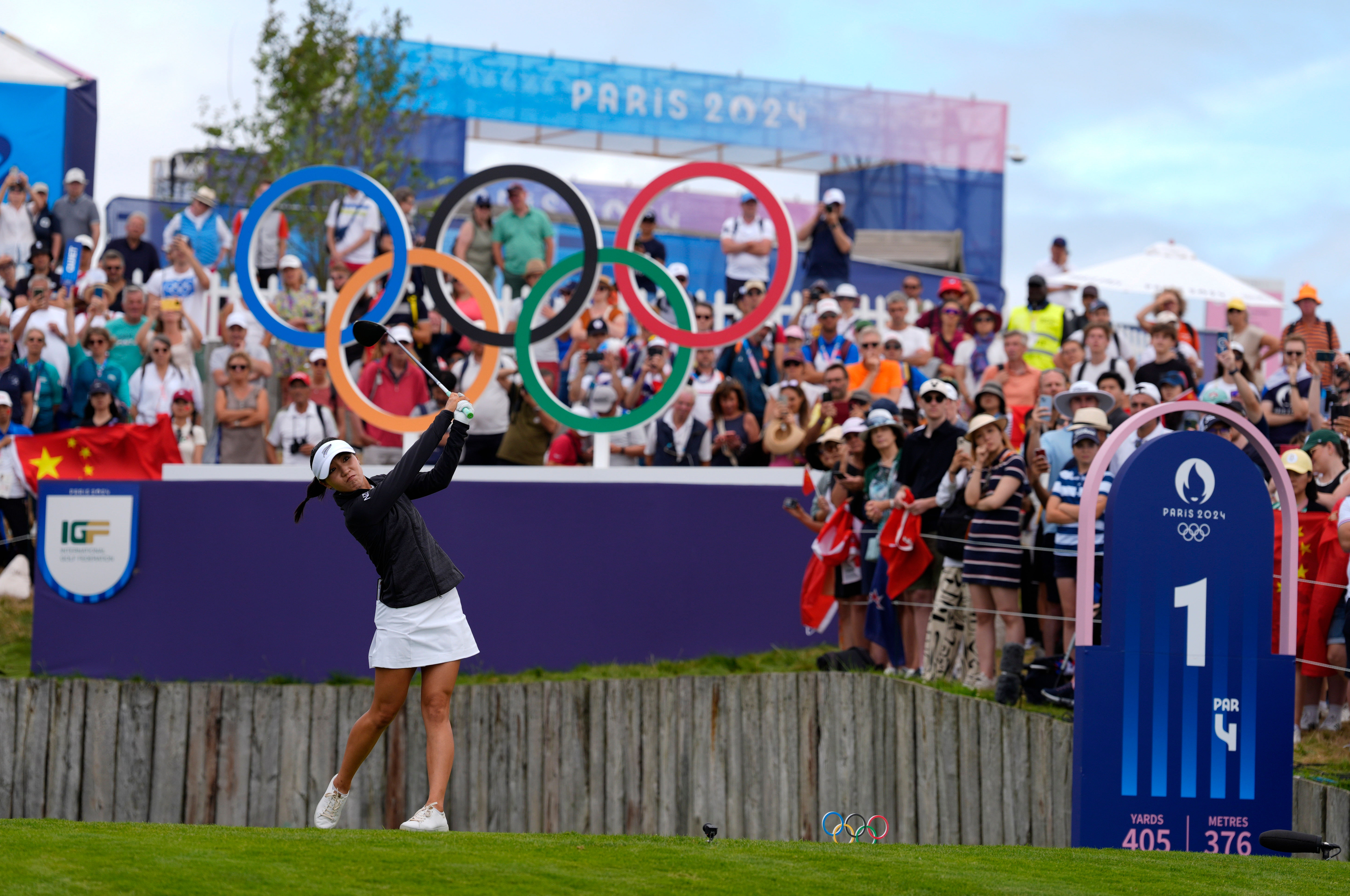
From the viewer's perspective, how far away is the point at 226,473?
38.8 feet

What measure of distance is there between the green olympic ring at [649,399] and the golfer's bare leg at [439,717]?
505cm

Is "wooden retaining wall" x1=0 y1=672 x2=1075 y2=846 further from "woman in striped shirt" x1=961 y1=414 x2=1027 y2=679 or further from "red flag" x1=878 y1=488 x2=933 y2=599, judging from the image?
"woman in striped shirt" x1=961 y1=414 x2=1027 y2=679

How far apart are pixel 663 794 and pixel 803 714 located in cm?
112

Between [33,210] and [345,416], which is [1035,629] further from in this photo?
[33,210]

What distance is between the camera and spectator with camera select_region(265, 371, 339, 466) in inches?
489

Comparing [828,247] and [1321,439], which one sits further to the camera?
[828,247]

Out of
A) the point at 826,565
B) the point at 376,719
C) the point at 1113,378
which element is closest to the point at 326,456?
the point at 376,719

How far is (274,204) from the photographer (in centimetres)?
1238

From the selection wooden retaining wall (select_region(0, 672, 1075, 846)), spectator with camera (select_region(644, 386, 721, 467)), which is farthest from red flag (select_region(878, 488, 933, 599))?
spectator with camera (select_region(644, 386, 721, 467))

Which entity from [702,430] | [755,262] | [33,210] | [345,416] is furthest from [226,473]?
[33,210]

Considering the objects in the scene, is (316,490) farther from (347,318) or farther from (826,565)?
(347,318)

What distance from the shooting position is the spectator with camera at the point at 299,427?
489 inches

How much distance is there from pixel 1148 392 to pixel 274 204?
6.78 metres

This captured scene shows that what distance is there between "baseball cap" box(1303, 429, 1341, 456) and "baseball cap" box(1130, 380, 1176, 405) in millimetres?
1041
